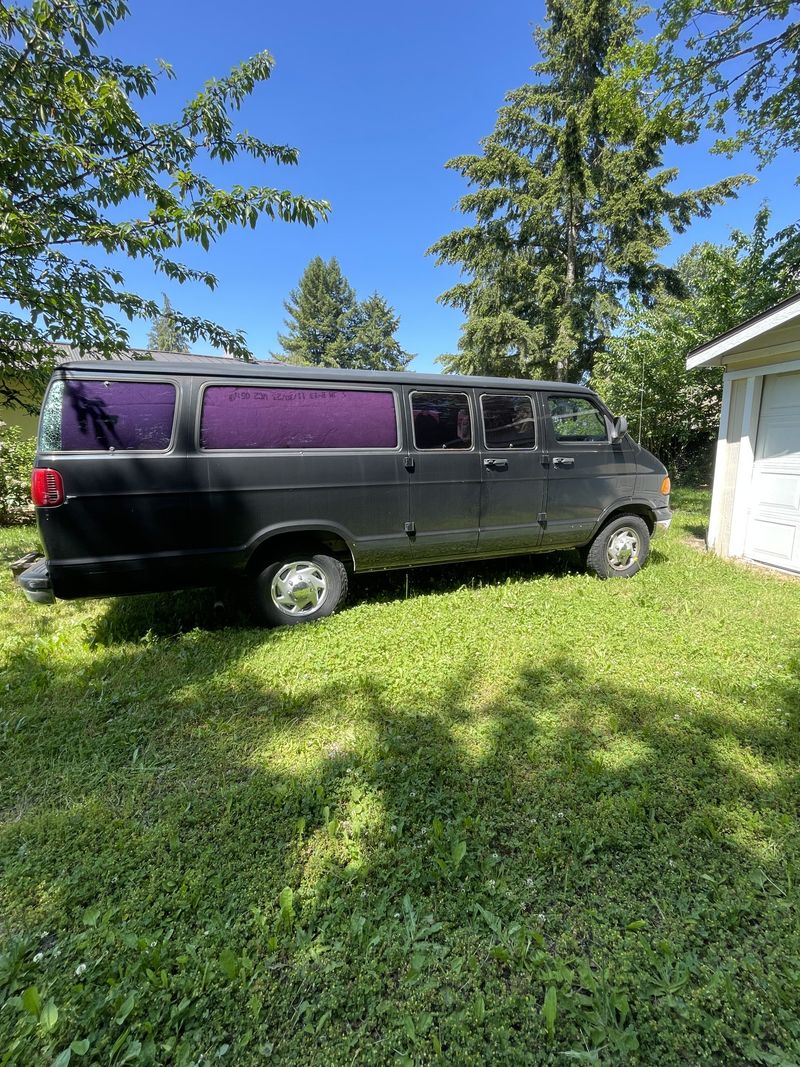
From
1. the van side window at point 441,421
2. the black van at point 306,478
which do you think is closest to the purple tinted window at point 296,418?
the black van at point 306,478

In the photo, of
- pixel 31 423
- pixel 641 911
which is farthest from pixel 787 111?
pixel 31 423

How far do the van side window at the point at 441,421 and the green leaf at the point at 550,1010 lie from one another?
11.3 feet

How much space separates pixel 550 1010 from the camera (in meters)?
1.34

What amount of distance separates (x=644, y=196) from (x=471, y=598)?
58.7 ft

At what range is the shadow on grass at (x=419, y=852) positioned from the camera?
1.37 meters

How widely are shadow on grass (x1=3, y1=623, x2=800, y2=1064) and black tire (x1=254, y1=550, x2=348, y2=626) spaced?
2.76 feet

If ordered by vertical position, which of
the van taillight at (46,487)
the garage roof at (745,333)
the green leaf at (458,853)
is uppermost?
the garage roof at (745,333)

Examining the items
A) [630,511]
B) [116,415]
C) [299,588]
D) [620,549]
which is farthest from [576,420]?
[116,415]

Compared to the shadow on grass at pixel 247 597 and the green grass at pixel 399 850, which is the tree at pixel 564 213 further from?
the green grass at pixel 399 850

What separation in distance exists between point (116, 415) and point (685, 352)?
44.6 feet

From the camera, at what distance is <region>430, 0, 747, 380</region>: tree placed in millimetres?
15461

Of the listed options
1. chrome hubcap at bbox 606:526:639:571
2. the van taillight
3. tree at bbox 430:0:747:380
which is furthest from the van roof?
tree at bbox 430:0:747:380

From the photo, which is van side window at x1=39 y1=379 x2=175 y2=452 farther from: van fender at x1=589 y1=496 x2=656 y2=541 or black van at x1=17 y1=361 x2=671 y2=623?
van fender at x1=589 y1=496 x2=656 y2=541

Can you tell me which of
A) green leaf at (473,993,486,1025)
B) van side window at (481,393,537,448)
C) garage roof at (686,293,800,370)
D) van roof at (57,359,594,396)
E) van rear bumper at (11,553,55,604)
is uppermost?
garage roof at (686,293,800,370)
